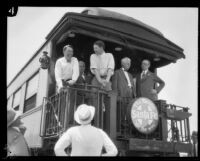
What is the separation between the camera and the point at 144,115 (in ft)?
17.0

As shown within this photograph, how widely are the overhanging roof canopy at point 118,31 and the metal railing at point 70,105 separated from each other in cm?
112

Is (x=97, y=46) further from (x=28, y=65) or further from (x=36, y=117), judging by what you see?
(x=28, y=65)

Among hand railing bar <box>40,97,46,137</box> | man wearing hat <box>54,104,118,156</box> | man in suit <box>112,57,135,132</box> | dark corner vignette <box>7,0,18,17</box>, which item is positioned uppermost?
dark corner vignette <box>7,0,18,17</box>

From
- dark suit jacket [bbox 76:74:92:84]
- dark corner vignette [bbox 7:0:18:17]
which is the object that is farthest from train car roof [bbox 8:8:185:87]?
dark corner vignette [bbox 7:0:18:17]

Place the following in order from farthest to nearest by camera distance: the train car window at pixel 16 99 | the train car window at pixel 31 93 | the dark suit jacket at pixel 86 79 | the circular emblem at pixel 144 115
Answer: the train car window at pixel 16 99, the train car window at pixel 31 93, the dark suit jacket at pixel 86 79, the circular emblem at pixel 144 115

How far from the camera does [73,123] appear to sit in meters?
4.59

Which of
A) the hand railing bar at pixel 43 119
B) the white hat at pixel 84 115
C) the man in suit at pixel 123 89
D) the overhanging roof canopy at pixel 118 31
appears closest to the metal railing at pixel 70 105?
the hand railing bar at pixel 43 119

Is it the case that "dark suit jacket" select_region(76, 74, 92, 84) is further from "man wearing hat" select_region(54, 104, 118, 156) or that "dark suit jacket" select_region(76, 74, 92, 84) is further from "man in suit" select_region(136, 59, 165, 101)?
"man wearing hat" select_region(54, 104, 118, 156)

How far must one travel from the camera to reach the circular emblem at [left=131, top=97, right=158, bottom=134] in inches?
199

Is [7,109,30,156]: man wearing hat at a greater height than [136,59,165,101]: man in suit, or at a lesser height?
lesser

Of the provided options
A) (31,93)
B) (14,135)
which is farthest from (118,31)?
(14,135)

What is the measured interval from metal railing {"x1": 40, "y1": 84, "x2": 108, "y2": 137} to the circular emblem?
0.55 m

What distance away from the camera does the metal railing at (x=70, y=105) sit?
14.8 ft

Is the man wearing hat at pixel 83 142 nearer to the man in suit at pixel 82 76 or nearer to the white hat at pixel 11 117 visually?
the white hat at pixel 11 117
